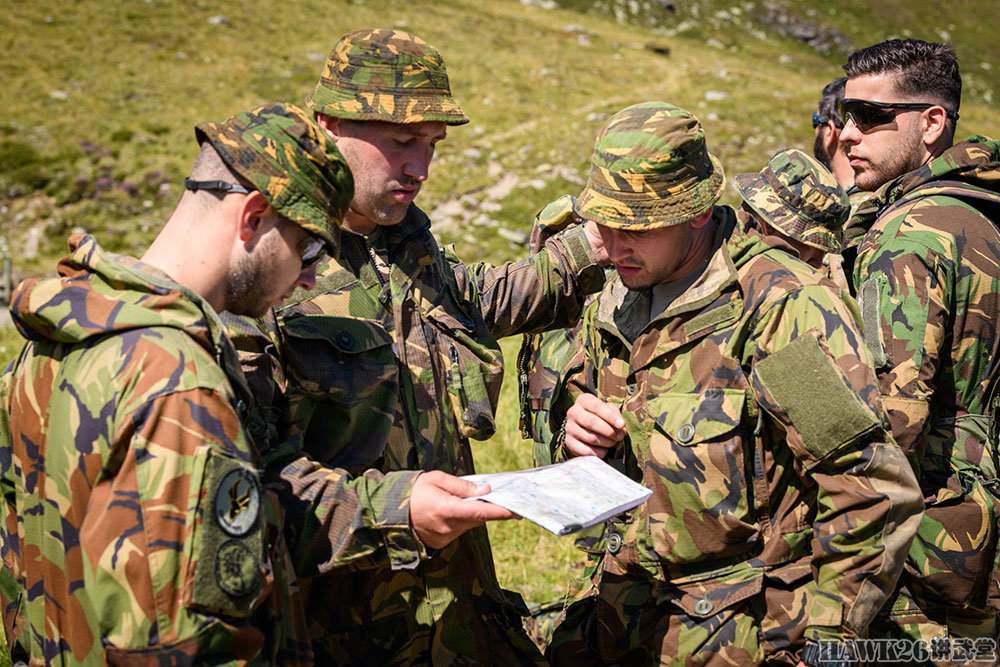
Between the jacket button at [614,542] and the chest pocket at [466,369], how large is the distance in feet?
2.29

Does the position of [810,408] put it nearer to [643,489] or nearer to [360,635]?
[643,489]

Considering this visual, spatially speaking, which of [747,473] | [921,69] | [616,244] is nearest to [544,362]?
[616,244]

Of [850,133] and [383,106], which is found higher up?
[383,106]

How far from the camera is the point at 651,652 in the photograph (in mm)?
4188

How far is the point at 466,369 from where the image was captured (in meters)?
4.52

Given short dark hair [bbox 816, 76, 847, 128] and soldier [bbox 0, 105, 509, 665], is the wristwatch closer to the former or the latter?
soldier [bbox 0, 105, 509, 665]

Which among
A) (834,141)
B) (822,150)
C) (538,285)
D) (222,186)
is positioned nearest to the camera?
(222,186)

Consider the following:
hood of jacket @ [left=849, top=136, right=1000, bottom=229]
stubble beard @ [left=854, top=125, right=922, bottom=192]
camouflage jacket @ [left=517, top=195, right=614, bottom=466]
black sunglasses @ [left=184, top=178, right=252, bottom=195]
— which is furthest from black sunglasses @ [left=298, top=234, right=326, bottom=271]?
stubble beard @ [left=854, top=125, right=922, bottom=192]

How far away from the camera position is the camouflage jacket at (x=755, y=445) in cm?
362

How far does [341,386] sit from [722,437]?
1436 millimetres

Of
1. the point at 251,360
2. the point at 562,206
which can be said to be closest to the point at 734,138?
the point at 562,206

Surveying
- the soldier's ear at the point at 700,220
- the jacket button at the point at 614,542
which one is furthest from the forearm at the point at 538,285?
the jacket button at the point at 614,542

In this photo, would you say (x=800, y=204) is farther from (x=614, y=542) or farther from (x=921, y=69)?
(x=614, y=542)

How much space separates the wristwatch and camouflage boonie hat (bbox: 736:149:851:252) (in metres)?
1.79
